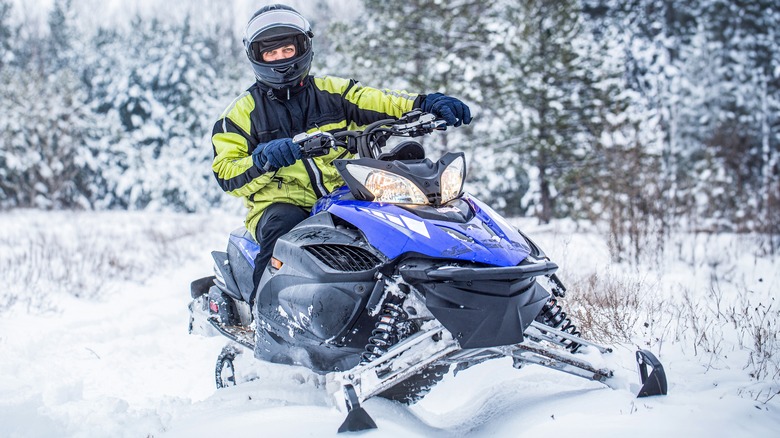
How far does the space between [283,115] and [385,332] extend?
5.13 feet

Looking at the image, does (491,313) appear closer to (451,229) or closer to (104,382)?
(451,229)

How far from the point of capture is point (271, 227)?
3.32m

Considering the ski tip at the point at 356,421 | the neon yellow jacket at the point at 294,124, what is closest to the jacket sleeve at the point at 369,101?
the neon yellow jacket at the point at 294,124

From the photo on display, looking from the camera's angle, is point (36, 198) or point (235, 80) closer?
point (36, 198)

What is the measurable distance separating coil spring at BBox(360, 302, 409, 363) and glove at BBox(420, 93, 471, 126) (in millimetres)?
1193

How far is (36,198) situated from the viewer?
18.8 meters

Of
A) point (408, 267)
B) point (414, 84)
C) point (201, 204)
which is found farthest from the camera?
point (201, 204)

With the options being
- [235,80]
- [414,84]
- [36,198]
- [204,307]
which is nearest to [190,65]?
[235,80]

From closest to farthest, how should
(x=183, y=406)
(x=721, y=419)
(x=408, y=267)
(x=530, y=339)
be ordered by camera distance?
(x=721, y=419)
(x=408, y=267)
(x=530, y=339)
(x=183, y=406)

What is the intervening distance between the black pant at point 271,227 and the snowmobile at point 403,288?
0.29 metres

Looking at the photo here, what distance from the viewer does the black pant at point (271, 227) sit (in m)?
3.32

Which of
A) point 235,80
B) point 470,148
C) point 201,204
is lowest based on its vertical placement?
point 201,204

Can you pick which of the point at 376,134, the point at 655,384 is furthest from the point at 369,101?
the point at 655,384

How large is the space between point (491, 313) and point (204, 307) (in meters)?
2.25
